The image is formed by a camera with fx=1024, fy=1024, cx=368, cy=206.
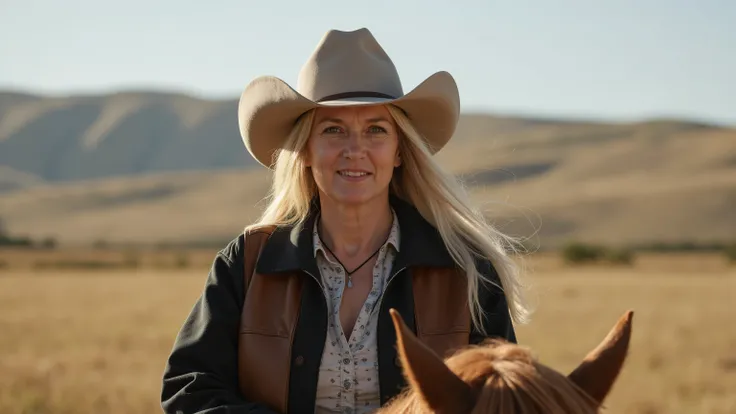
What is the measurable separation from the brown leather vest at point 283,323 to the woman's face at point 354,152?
34 cm

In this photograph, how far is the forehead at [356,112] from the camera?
143 inches

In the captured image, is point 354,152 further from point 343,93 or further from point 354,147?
point 343,93

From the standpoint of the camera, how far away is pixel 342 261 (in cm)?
376

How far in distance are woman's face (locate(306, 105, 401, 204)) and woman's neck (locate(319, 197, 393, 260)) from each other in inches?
3.0

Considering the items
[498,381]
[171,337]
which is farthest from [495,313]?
[171,337]

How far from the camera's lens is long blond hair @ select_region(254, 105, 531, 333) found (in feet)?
12.2

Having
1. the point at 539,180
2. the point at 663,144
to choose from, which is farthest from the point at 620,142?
the point at 539,180

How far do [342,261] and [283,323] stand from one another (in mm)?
362

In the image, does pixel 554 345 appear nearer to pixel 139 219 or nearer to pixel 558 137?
pixel 139 219

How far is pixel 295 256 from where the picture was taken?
11.9ft

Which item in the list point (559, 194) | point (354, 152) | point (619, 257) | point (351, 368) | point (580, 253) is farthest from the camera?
point (559, 194)

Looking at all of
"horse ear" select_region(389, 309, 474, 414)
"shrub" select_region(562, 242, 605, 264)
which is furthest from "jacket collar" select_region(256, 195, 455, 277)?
"shrub" select_region(562, 242, 605, 264)

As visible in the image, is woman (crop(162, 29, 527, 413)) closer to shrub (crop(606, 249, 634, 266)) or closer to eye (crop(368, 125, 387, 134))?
eye (crop(368, 125, 387, 134))

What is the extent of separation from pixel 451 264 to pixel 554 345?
1204 centimetres
